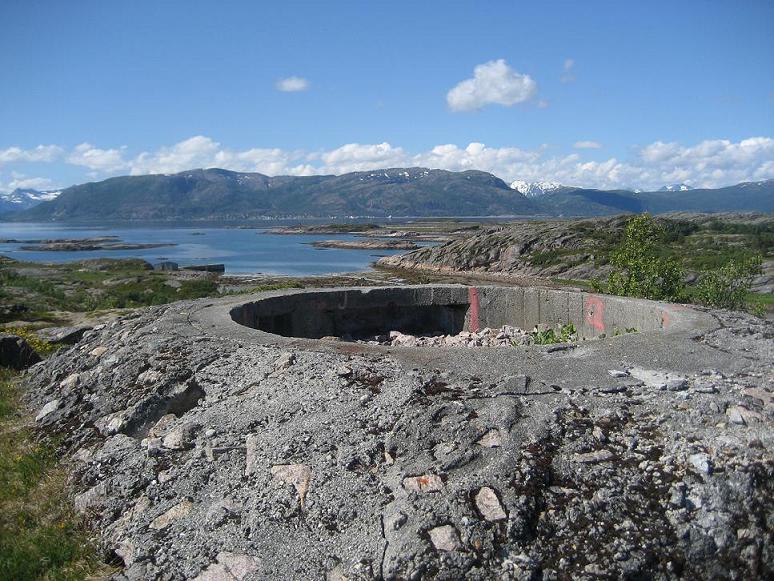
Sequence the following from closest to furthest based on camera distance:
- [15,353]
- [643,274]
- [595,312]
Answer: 1. [15,353]
2. [595,312]
3. [643,274]

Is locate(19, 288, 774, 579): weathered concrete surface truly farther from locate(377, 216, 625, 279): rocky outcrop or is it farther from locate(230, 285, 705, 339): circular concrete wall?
locate(377, 216, 625, 279): rocky outcrop

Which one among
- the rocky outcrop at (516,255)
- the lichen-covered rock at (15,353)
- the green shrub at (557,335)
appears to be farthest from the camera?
the rocky outcrop at (516,255)

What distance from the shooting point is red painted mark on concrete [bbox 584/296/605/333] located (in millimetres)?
11570

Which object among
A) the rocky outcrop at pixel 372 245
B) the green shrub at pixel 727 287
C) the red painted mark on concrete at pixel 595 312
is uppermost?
Answer: the red painted mark on concrete at pixel 595 312

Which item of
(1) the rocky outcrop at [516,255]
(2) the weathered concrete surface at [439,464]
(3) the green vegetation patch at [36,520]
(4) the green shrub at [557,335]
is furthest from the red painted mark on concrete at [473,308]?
(1) the rocky outcrop at [516,255]

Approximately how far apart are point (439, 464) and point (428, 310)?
26.5ft

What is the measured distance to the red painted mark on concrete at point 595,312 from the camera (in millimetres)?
11570

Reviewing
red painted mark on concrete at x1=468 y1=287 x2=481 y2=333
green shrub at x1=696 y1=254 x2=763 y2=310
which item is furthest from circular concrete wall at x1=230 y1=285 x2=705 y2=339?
green shrub at x1=696 y1=254 x2=763 y2=310

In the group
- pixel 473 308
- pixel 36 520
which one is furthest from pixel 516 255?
pixel 36 520

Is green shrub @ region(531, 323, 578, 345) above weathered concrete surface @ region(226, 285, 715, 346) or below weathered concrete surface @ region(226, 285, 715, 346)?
below

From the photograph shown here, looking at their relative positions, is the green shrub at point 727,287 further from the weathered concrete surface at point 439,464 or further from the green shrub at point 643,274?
the weathered concrete surface at point 439,464

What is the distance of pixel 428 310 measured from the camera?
1304 centimetres

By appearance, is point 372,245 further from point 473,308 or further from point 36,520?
point 36,520

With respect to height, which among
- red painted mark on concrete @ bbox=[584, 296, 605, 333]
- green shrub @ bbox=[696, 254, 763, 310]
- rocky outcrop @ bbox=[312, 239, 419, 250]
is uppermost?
red painted mark on concrete @ bbox=[584, 296, 605, 333]
